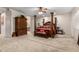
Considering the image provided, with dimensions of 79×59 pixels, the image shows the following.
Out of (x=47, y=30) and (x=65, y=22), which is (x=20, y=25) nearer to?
(x=47, y=30)

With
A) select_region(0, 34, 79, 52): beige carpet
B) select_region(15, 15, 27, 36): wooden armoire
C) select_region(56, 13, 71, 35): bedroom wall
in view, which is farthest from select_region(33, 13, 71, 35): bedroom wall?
select_region(15, 15, 27, 36): wooden armoire

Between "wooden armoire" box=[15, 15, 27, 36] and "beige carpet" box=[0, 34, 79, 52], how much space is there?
16 centimetres

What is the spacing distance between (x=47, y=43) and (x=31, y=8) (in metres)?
0.92

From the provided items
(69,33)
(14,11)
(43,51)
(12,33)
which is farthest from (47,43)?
(14,11)

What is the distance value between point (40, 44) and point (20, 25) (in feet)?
2.27

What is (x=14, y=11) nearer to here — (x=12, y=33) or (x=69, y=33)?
(x=12, y=33)

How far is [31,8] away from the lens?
2.76m

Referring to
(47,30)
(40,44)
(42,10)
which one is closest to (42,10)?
(42,10)

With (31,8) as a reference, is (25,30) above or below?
below

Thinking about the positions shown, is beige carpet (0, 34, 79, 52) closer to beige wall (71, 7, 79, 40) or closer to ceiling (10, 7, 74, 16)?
beige wall (71, 7, 79, 40)

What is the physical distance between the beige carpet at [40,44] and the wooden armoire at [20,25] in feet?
0.51

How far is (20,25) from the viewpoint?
2891 mm

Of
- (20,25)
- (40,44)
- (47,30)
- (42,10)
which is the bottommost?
(40,44)
